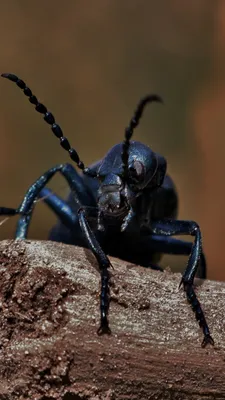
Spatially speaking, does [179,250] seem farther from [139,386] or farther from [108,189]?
[139,386]

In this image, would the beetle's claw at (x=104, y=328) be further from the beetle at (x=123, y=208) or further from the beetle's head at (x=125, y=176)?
the beetle's head at (x=125, y=176)

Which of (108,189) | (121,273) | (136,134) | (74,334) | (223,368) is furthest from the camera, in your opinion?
(136,134)

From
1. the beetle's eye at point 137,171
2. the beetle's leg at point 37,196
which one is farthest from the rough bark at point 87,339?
the beetle's leg at point 37,196

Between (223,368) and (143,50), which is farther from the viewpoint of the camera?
(143,50)

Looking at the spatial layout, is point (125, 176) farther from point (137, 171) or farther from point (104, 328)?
point (104, 328)

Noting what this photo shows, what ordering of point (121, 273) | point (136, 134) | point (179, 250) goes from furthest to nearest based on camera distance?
point (136, 134) < point (179, 250) < point (121, 273)

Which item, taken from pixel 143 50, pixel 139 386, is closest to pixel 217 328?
pixel 139 386

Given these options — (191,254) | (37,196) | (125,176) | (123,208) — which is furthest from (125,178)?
(37,196)
